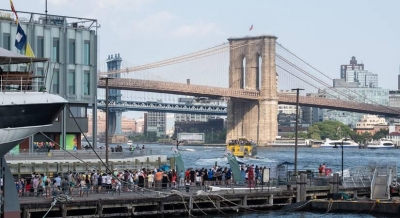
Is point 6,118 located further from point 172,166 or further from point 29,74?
point 172,166

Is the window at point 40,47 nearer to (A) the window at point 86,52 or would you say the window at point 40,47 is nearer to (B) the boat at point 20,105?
(A) the window at point 86,52

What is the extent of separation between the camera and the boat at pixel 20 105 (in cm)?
2881

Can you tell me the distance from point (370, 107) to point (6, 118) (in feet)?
428

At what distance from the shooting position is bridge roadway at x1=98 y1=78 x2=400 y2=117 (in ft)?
431

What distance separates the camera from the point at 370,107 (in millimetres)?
155125

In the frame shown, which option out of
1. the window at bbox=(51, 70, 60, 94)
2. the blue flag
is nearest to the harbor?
the blue flag

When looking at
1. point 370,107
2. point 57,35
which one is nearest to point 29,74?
point 57,35

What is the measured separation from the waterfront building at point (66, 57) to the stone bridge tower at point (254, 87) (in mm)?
88211

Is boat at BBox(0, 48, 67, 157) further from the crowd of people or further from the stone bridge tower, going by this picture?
the stone bridge tower

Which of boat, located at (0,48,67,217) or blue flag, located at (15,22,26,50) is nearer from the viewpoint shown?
boat, located at (0,48,67,217)

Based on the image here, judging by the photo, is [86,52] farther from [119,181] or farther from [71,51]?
[119,181]

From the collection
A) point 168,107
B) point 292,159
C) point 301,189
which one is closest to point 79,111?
point 301,189

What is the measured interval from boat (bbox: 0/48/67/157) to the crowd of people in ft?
28.4

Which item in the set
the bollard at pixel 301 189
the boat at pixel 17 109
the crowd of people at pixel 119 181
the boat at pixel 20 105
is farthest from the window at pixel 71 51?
the boat at pixel 20 105
